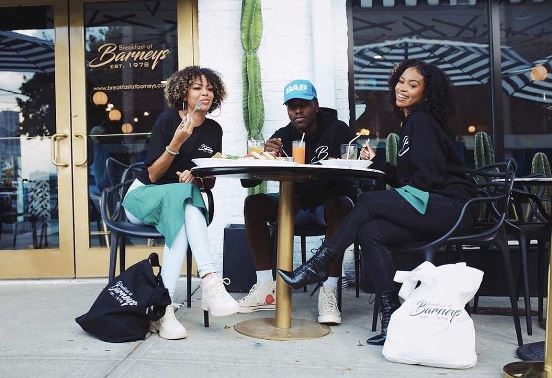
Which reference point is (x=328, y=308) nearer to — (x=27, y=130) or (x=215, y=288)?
(x=215, y=288)

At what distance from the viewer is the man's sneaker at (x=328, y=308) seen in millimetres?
3012

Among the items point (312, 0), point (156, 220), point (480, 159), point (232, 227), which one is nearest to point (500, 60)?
point (480, 159)

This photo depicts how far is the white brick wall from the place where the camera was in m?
4.47

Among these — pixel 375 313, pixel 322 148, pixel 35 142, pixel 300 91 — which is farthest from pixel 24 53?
pixel 375 313

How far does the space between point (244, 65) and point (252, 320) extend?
1.99 metres

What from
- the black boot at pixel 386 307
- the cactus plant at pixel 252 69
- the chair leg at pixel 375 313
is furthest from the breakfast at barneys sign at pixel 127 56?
the black boot at pixel 386 307

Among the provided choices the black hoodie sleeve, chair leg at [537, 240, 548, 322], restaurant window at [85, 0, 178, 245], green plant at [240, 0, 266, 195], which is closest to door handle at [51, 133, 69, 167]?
restaurant window at [85, 0, 178, 245]

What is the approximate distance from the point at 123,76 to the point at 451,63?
3036mm

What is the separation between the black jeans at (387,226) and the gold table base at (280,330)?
426 millimetres

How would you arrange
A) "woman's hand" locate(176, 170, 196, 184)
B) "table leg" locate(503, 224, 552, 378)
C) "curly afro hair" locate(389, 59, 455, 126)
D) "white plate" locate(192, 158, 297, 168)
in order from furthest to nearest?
"woman's hand" locate(176, 170, 196, 184)
"curly afro hair" locate(389, 59, 455, 126)
"white plate" locate(192, 158, 297, 168)
"table leg" locate(503, 224, 552, 378)

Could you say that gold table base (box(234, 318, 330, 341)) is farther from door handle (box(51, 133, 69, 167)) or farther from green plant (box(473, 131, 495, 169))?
door handle (box(51, 133, 69, 167))

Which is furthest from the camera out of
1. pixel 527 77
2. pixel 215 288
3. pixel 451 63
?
pixel 451 63

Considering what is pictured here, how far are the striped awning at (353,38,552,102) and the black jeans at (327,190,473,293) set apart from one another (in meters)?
2.58

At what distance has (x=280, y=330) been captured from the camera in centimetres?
284
